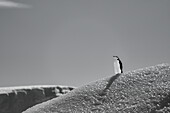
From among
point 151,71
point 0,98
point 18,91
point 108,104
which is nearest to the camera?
point 108,104

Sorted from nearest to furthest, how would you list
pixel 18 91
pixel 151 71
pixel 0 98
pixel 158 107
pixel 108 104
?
pixel 158 107, pixel 108 104, pixel 151 71, pixel 0 98, pixel 18 91

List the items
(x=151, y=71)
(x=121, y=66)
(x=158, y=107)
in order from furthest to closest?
(x=121, y=66) < (x=151, y=71) < (x=158, y=107)

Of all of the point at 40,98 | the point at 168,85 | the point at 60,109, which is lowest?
the point at 40,98

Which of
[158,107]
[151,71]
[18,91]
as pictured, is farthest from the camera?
[18,91]

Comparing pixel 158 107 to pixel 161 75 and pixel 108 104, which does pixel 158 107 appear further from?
pixel 161 75

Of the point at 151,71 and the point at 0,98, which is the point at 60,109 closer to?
the point at 151,71

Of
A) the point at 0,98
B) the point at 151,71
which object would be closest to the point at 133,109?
the point at 151,71

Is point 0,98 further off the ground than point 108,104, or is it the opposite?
point 108,104

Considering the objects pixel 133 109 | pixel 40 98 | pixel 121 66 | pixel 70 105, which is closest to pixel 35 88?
pixel 40 98

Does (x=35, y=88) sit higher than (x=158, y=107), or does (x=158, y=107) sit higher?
(x=158, y=107)

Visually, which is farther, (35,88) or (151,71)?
(35,88)
